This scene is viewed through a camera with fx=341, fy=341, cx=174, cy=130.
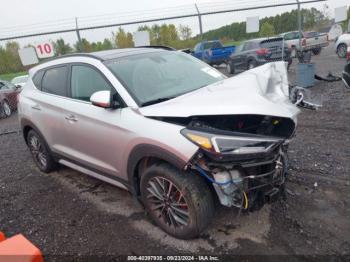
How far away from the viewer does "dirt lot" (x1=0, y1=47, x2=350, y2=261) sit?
3145mm

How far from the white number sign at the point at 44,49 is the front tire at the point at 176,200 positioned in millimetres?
9116

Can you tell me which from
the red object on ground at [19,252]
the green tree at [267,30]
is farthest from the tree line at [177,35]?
the red object on ground at [19,252]

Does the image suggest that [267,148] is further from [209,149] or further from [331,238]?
[331,238]

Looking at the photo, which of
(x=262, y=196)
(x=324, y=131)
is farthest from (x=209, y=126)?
(x=324, y=131)

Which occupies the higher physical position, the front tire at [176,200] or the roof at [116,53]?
the roof at [116,53]

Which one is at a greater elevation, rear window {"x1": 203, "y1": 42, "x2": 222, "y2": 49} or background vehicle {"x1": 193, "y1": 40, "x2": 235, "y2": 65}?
rear window {"x1": 203, "y1": 42, "x2": 222, "y2": 49}

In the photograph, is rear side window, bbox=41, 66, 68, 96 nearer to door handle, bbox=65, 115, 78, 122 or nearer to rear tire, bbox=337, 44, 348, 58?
door handle, bbox=65, 115, 78, 122

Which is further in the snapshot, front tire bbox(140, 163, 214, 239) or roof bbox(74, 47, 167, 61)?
roof bbox(74, 47, 167, 61)

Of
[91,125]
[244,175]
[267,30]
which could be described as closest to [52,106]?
[91,125]

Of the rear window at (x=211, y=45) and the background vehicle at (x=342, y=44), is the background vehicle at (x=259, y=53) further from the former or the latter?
the rear window at (x=211, y=45)

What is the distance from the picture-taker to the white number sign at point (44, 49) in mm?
11016

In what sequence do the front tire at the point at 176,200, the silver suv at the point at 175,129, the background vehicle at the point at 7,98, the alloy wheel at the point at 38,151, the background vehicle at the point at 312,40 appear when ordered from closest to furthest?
the silver suv at the point at 175,129 → the front tire at the point at 176,200 → the alloy wheel at the point at 38,151 → the background vehicle at the point at 7,98 → the background vehicle at the point at 312,40

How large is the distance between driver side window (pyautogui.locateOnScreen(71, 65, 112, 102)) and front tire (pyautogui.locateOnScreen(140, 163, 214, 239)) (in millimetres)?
1119

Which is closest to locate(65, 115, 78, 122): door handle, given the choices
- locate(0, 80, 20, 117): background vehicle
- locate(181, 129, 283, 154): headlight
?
locate(181, 129, 283, 154): headlight
